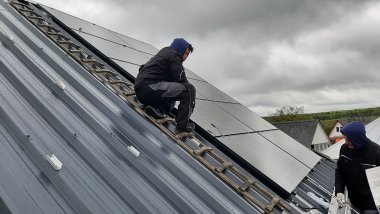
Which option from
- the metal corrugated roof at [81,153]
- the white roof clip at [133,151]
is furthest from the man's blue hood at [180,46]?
the white roof clip at [133,151]

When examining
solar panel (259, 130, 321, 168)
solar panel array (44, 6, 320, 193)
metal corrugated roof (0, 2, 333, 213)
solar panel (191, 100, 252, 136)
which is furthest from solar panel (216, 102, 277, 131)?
metal corrugated roof (0, 2, 333, 213)

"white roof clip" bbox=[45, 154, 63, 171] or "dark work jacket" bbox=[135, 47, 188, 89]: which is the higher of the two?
"dark work jacket" bbox=[135, 47, 188, 89]

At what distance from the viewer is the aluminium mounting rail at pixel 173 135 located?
428 centimetres

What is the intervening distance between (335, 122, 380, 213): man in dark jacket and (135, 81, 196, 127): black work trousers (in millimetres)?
2303

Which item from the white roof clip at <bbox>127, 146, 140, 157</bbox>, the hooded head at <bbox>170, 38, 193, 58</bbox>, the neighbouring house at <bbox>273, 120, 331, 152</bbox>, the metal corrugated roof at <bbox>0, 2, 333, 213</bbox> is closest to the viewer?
the metal corrugated roof at <bbox>0, 2, 333, 213</bbox>

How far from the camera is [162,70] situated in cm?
505

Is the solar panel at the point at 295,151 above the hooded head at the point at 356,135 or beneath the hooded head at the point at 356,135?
above

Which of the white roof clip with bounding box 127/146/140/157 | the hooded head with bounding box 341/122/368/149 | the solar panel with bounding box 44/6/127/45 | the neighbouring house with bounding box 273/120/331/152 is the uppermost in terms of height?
the neighbouring house with bounding box 273/120/331/152

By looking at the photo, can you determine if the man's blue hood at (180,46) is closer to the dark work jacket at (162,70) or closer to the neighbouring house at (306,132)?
the dark work jacket at (162,70)

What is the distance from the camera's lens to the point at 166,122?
510 cm

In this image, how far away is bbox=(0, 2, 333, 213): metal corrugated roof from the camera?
2832 mm

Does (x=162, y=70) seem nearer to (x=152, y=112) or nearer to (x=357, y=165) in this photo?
(x=152, y=112)

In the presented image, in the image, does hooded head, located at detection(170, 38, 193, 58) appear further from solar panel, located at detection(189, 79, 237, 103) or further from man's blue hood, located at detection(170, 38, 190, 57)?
solar panel, located at detection(189, 79, 237, 103)

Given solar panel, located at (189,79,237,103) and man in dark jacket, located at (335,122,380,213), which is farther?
solar panel, located at (189,79,237,103)
